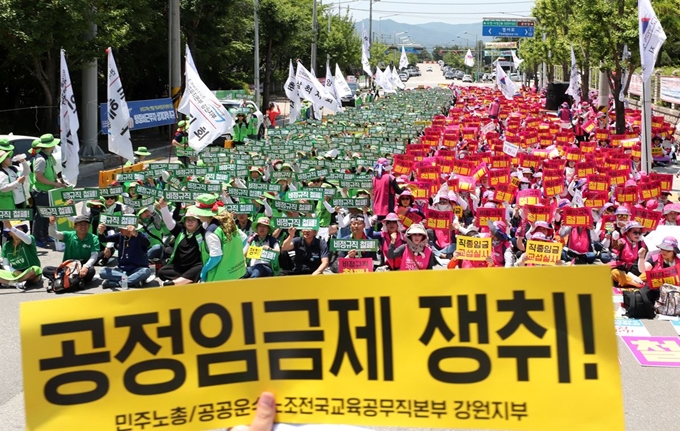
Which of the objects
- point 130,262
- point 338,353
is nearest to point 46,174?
point 130,262

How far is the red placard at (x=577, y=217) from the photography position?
40.5 feet

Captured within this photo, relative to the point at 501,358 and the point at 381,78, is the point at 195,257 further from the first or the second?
the point at 381,78

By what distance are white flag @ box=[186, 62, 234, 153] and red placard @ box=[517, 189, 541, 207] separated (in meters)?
5.83

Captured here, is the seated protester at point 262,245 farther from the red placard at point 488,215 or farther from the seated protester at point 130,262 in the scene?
the red placard at point 488,215

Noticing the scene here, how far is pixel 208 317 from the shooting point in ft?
10.1

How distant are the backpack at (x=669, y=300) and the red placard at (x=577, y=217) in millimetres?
2258

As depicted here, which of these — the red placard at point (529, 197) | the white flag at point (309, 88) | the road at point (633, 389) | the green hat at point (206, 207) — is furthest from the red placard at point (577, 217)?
the white flag at point (309, 88)

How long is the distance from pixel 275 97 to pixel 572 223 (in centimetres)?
5965

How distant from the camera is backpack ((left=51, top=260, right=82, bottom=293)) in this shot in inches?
449

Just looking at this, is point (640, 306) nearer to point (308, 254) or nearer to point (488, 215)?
point (488, 215)

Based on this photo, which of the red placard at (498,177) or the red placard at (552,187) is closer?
the red placard at (552,187)

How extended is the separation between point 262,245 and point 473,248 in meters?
2.75

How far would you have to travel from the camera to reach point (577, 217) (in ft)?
40.7

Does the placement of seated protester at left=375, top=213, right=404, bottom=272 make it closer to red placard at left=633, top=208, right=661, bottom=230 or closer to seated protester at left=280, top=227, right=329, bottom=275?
seated protester at left=280, top=227, right=329, bottom=275
